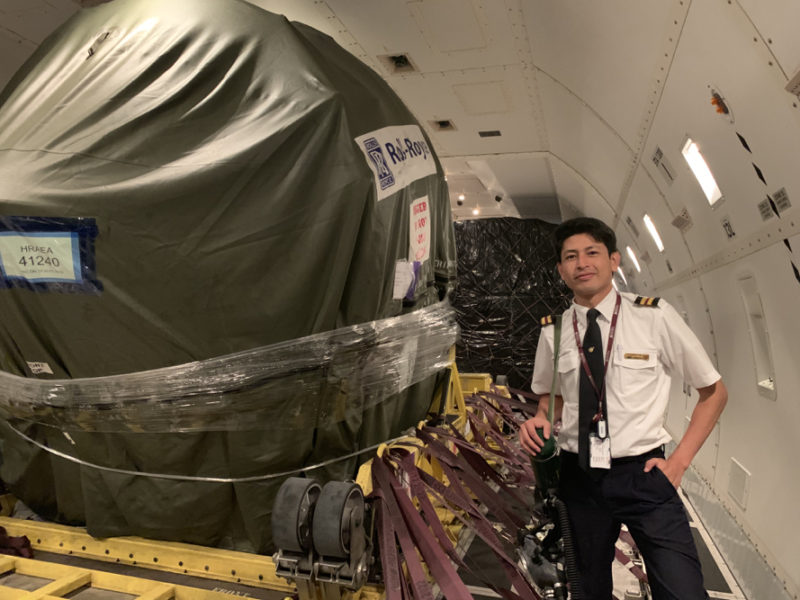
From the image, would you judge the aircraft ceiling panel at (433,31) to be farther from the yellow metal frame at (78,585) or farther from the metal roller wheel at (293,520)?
the yellow metal frame at (78,585)

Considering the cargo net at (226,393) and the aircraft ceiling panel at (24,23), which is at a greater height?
the aircraft ceiling panel at (24,23)

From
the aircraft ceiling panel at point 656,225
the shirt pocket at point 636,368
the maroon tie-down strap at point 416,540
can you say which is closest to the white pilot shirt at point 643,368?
the shirt pocket at point 636,368

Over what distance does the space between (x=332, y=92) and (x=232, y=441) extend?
1.49 metres

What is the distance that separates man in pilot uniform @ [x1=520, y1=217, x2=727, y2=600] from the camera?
2.10 m

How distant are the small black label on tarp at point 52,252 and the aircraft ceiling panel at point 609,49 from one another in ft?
9.02

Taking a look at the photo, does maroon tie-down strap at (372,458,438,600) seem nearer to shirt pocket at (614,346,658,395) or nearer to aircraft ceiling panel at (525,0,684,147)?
shirt pocket at (614,346,658,395)

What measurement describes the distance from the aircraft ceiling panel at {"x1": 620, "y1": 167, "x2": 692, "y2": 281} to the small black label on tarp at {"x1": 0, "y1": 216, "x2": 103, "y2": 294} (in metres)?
3.89

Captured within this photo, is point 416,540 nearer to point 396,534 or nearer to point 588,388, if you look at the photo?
point 396,534

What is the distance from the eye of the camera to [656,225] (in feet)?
→ 15.8

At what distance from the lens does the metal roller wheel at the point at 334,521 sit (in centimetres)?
189

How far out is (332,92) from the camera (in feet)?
7.43

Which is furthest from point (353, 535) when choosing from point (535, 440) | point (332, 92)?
point (332, 92)

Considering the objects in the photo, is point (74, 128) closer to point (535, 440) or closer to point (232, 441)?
point (232, 441)

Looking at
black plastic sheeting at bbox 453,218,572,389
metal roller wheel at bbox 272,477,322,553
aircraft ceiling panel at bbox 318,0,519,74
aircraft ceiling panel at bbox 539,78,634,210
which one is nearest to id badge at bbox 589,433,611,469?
metal roller wheel at bbox 272,477,322,553
